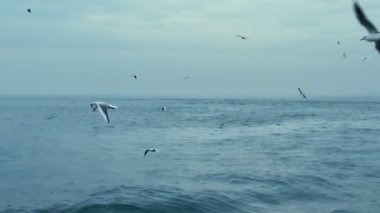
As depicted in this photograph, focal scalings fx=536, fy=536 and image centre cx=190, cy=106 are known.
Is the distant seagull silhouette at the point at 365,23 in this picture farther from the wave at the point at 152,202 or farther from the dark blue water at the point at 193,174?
the dark blue water at the point at 193,174

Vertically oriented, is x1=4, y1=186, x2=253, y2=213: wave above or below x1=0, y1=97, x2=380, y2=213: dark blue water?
below

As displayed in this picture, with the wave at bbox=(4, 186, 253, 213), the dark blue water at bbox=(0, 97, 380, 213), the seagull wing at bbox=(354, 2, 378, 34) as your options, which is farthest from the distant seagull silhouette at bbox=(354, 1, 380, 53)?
the dark blue water at bbox=(0, 97, 380, 213)

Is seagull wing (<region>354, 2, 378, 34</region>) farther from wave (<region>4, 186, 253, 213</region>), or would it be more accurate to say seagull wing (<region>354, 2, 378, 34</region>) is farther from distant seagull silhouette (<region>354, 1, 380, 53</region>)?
wave (<region>4, 186, 253, 213</region>)

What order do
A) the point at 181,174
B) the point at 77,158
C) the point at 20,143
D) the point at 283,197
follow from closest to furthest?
the point at 283,197 → the point at 181,174 → the point at 77,158 → the point at 20,143

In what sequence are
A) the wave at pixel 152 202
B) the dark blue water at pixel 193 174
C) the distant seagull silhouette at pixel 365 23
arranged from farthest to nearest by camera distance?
the dark blue water at pixel 193 174
the wave at pixel 152 202
the distant seagull silhouette at pixel 365 23

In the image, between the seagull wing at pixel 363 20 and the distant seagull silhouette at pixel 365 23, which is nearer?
the distant seagull silhouette at pixel 365 23

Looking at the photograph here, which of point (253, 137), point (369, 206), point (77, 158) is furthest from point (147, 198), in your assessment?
point (253, 137)

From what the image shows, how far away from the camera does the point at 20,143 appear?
41.7 m

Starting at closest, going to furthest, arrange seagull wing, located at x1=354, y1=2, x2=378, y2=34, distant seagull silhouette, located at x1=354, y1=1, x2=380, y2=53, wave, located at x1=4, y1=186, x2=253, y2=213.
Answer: distant seagull silhouette, located at x1=354, y1=1, x2=380, y2=53, seagull wing, located at x1=354, y1=2, x2=378, y2=34, wave, located at x1=4, y1=186, x2=253, y2=213

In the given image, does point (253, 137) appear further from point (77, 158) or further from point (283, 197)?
point (283, 197)

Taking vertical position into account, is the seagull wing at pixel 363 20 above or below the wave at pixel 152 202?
above

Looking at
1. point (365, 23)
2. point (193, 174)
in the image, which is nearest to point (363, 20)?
point (365, 23)

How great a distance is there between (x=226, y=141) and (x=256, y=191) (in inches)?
833

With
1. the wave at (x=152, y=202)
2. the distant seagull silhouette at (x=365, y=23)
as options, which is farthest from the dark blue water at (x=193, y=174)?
the distant seagull silhouette at (x=365, y=23)
